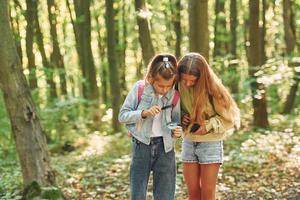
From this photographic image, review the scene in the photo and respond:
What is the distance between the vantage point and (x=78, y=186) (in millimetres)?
8062

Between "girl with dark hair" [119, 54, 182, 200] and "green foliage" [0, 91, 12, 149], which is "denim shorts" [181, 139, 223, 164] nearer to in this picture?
"girl with dark hair" [119, 54, 182, 200]

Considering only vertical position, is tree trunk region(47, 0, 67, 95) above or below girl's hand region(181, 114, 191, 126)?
above

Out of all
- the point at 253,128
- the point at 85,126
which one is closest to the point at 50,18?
the point at 85,126

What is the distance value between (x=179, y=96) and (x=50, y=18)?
13.4 metres

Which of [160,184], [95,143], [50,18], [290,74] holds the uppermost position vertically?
[50,18]

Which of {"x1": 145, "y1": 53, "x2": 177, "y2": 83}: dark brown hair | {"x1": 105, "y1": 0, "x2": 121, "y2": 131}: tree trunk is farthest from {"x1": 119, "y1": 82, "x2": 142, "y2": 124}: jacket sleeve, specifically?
{"x1": 105, "y1": 0, "x2": 121, "y2": 131}: tree trunk

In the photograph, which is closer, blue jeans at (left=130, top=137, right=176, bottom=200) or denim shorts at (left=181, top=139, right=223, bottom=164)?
blue jeans at (left=130, top=137, right=176, bottom=200)

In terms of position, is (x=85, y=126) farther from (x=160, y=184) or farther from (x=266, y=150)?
(x=160, y=184)

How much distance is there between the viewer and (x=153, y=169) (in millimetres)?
4613

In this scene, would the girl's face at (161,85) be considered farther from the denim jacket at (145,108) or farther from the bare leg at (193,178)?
the bare leg at (193,178)

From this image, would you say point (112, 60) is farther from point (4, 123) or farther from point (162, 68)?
point (162, 68)

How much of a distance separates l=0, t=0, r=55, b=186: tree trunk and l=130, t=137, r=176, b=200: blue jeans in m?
2.05

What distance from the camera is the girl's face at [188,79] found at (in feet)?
14.8

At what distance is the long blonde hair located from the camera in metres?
4.52
